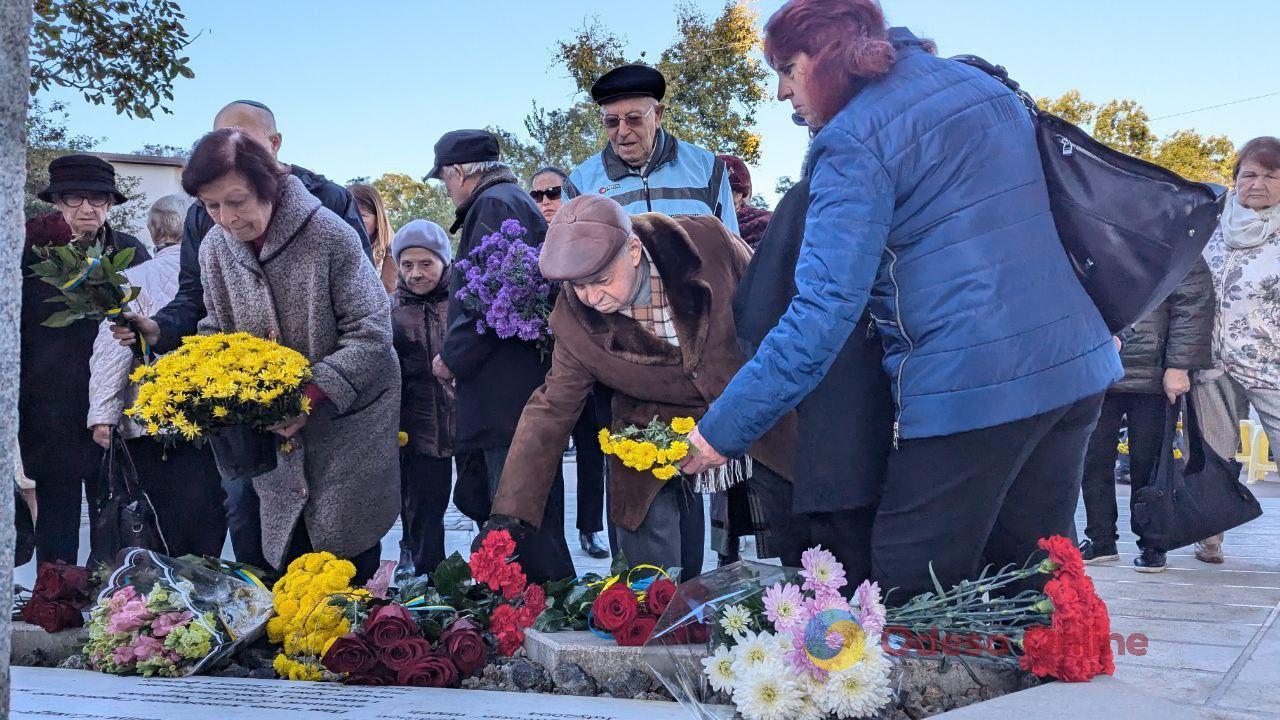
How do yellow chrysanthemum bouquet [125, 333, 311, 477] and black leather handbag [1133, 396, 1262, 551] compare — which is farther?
black leather handbag [1133, 396, 1262, 551]

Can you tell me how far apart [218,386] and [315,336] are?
21.1 inches

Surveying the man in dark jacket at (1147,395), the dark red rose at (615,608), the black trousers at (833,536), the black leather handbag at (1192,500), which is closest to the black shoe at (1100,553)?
the man in dark jacket at (1147,395)

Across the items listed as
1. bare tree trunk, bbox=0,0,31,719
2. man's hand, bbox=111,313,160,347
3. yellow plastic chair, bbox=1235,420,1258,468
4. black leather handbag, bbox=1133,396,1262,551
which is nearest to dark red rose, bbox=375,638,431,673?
bare tree trunk, bbox=0,0,31,719

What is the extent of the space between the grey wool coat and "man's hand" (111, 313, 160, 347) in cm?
17

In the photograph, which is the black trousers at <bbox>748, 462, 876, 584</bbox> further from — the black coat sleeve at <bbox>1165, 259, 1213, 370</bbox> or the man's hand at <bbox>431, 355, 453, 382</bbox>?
the black coat sleeve at <bbox>1165, 259, 1213, 370</bbox>

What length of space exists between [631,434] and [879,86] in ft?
4.57

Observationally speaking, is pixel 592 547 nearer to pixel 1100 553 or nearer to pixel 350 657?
pixel 1100 553

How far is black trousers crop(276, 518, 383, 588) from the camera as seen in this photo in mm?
4141

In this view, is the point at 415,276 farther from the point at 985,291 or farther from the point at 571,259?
the point at 985,291

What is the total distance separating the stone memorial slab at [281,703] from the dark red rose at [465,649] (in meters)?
0.24

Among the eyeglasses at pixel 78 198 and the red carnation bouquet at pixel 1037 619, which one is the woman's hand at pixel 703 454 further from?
the eyeglasses at pixel 78 198

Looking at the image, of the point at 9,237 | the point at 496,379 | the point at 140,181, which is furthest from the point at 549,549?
the point at 140,181

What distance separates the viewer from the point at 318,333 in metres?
4.06

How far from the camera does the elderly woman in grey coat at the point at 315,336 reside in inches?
156
